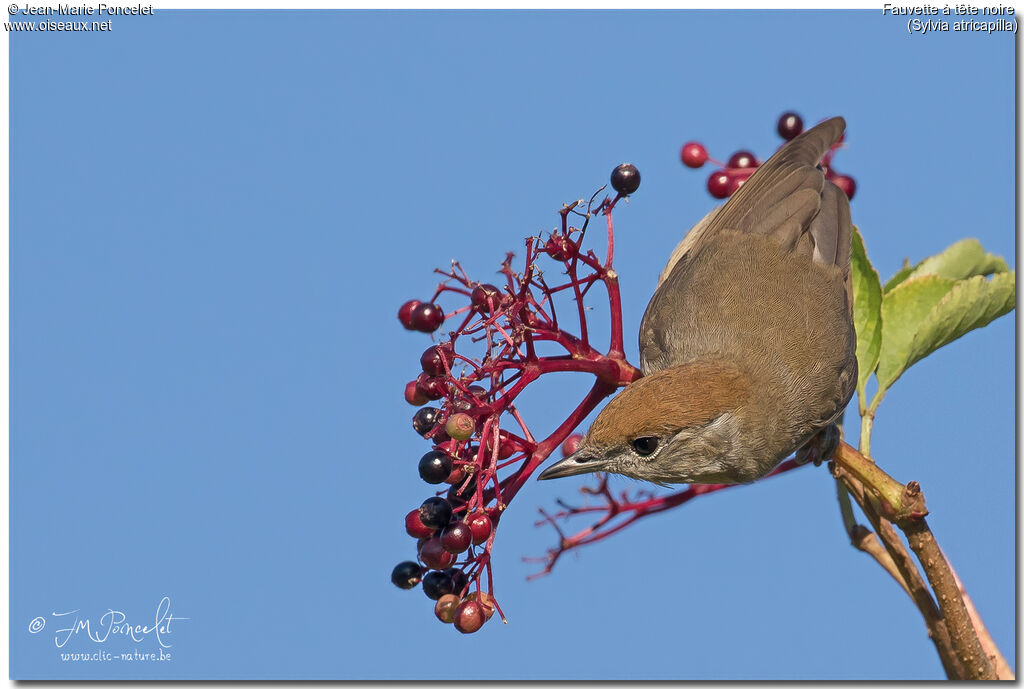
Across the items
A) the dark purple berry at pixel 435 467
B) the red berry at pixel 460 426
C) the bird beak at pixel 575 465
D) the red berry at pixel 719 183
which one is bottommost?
the dark purple berry at pixel 435 467

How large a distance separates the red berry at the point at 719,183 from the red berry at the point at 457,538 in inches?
108

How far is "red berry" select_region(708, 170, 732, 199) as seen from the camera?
532 centimetres

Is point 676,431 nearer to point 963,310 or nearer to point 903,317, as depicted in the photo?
point 903,317

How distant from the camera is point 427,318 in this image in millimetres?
3936

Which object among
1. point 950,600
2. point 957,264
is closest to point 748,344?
point 957,264

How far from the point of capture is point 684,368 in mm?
5062

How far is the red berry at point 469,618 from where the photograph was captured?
3.46m

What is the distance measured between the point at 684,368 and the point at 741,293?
86 centimetres

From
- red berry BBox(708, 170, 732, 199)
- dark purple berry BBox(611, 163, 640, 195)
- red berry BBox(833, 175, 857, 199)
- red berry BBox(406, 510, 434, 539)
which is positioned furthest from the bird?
dark purple berry BBox(611, 163, 640, 195)

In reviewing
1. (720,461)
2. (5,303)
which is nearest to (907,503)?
(720,461)

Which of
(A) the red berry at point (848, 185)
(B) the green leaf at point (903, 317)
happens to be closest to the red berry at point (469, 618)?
(B) the green leaf at point (903, 317)

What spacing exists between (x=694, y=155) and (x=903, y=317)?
5.02 feet

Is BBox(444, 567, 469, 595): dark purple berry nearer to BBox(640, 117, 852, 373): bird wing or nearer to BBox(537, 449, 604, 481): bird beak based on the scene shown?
BBox(537, 449, 604, 481): bird beak

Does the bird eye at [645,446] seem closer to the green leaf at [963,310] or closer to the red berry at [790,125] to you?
the green leaf at [963,310]
